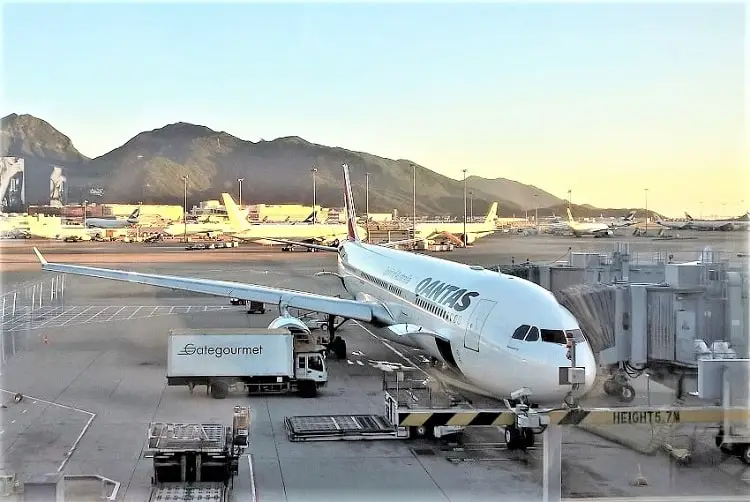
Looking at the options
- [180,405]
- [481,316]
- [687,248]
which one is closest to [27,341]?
[180,405]

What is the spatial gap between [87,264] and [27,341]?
111 inches

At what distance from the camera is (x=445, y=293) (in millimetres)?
13695

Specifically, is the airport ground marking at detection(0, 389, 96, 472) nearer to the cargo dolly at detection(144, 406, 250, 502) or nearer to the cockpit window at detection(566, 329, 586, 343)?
the cargo dolly at detection(144, 406, 250, 502)

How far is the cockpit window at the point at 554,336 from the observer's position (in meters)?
10.7

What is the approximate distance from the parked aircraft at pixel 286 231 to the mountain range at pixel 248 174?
2369mm

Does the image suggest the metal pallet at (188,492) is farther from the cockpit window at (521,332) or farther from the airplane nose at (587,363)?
the airplane nose at (587,363)

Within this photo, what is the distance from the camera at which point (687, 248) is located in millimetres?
14188

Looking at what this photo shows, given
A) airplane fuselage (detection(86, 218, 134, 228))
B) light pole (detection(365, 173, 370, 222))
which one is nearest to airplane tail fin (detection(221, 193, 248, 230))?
airplane fuselage (detection(86, 218, 134, 228))

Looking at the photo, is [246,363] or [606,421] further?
[246,363]

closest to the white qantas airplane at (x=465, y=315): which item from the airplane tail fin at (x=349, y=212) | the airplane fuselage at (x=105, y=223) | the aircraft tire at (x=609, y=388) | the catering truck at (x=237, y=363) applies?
the aircraft tire at (x=609, y=388)

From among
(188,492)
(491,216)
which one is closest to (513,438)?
(188,492)

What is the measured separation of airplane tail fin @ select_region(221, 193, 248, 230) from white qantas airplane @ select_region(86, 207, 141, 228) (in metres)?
2.16

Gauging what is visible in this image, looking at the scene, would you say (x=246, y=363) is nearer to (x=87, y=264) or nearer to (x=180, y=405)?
(x=180, y=405)

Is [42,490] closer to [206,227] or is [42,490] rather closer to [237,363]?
[237,363]
